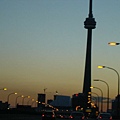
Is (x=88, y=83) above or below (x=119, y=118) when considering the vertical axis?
above

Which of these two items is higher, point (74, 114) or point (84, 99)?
point (84, 99)

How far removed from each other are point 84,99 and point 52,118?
333ft

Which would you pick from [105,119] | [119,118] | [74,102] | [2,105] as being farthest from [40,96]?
[105,119]

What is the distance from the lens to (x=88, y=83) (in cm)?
19950

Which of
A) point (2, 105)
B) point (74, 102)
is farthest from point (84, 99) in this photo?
point (2, 105)

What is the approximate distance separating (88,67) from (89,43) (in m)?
11.6

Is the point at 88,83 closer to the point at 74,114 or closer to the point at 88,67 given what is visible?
the point at 88,67

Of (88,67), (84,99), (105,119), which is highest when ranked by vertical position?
(88,67)

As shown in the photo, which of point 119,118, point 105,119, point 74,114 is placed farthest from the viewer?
point 119,118

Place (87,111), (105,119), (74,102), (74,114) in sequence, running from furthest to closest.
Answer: (74,102) < (87,111) < (74,114) < (105,119)

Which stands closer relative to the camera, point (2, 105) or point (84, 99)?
point (84, 99)

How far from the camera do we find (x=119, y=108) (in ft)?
258

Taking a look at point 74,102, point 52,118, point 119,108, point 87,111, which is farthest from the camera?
point 74,102

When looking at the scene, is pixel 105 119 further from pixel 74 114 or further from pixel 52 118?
pixel 52 118
